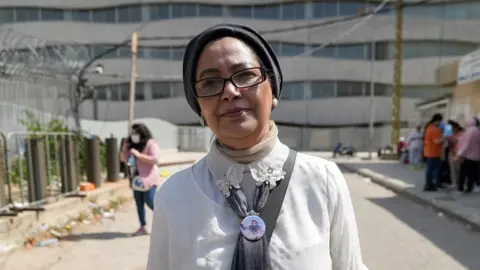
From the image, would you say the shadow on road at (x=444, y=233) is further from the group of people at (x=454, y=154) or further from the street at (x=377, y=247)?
the group of people at (x=454, y=154)

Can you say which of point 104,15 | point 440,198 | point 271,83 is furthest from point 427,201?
point 104,15

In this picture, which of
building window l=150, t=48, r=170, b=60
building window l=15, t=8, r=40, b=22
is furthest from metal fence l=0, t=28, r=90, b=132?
building window l=15, t=8, r=40, b=22

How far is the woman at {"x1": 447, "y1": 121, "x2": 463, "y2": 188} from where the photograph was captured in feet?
32.5

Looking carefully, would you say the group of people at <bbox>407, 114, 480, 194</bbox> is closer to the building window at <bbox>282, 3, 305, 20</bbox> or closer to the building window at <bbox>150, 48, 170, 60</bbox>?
the building window at <bbox>282, 3, 305, 20</bbox>

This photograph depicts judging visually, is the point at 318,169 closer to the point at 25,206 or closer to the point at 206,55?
the point at 206,55

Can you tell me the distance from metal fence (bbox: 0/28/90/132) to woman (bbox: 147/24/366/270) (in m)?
7.36

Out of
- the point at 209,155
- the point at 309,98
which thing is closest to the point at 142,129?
the point at 209,155

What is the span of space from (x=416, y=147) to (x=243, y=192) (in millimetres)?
17154

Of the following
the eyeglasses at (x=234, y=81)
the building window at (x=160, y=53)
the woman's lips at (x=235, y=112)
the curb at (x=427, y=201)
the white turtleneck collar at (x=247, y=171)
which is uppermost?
the building window at (x=160, y=53)

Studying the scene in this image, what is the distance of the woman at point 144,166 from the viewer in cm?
637

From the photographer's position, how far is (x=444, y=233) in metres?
6.56

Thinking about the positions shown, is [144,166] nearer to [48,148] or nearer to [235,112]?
[48,148]

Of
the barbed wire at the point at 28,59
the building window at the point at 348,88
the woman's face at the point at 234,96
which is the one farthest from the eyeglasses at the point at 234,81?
the building window at the point at 348,88

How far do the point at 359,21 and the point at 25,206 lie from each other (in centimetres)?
3689
